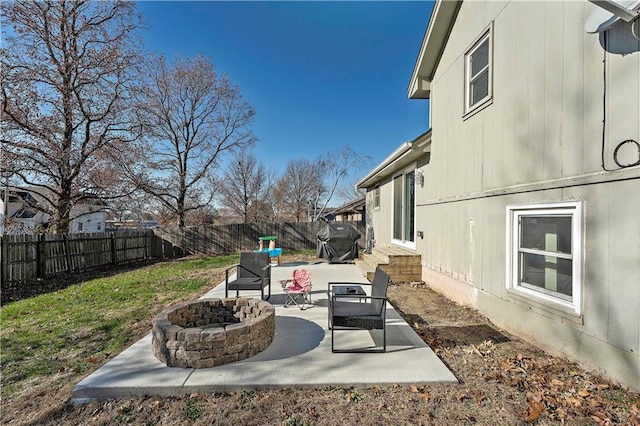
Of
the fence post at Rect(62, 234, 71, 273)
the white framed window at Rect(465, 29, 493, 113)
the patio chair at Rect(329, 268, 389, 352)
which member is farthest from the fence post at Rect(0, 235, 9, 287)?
the white framed window at Rect(465, 29, 493, 113)

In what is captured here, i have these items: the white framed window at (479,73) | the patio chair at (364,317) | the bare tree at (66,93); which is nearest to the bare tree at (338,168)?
the bare tree at (66,93)

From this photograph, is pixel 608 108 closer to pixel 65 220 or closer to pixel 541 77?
pixel 541 77

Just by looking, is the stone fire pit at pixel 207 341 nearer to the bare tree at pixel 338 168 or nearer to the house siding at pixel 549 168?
the house siding at pixel 549 168

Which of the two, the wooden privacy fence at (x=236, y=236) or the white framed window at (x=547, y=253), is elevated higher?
the white framed window at (x=547, y=253)

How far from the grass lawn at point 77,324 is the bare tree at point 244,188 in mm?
19014

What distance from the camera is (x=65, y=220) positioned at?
10.7 m

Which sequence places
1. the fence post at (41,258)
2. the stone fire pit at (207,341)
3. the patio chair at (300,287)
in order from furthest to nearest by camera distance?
the fence post at (41,258)
the patio chair at (300,287)
the stone fire pit at (207,341)

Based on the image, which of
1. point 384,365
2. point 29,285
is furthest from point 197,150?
point 384,365

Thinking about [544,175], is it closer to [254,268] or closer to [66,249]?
[254,268]

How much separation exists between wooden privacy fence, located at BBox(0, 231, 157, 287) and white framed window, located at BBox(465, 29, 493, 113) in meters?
11.3

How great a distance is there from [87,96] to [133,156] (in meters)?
2.72

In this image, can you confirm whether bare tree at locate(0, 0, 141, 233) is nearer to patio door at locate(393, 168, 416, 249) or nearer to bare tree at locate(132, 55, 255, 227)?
bare tree at locate(132, 55, 255, 227)

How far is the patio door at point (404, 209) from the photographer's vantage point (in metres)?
8.68

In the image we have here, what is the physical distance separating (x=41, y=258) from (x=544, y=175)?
465 inches
